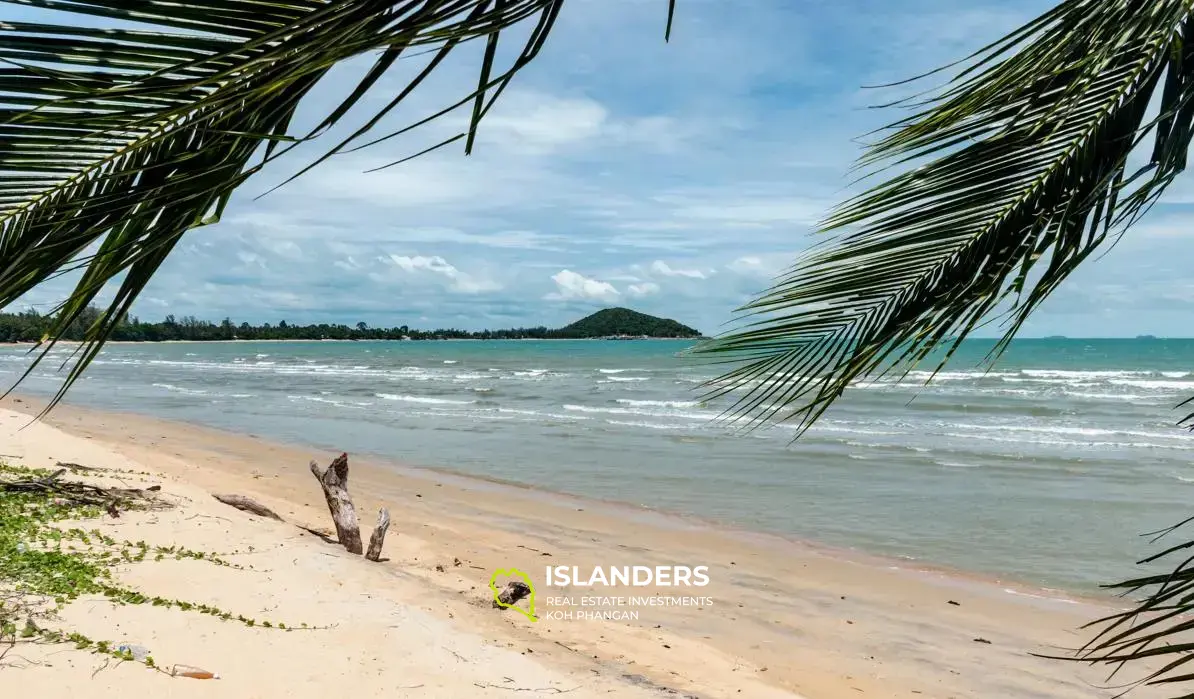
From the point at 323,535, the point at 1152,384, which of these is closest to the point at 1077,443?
the point at 323,535

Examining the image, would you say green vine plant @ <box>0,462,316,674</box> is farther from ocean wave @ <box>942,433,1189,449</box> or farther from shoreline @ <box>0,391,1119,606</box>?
ocean wave @ <box>942,433,1189,449</box>

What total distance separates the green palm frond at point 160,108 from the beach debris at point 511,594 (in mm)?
6381

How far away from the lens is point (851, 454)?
15789 millimetres

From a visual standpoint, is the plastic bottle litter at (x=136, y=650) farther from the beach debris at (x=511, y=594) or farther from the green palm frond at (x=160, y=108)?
the green palm frond at (x=160, y=108)

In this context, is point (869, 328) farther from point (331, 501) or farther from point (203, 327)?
point (203, 327)

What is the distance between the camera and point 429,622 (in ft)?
18.7

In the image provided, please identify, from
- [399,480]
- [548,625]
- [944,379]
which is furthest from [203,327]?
[548,625]

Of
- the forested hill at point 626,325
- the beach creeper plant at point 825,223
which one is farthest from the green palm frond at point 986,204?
the forested hill at point 626,325

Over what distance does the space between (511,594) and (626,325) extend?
11053 centimetres

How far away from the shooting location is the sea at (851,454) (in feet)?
32.8

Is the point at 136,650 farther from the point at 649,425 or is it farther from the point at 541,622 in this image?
the point at 649,425

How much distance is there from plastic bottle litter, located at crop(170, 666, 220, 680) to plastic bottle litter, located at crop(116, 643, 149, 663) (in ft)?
0.69

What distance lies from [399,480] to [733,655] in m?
8.34

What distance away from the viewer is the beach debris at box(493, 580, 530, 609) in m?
6.77
